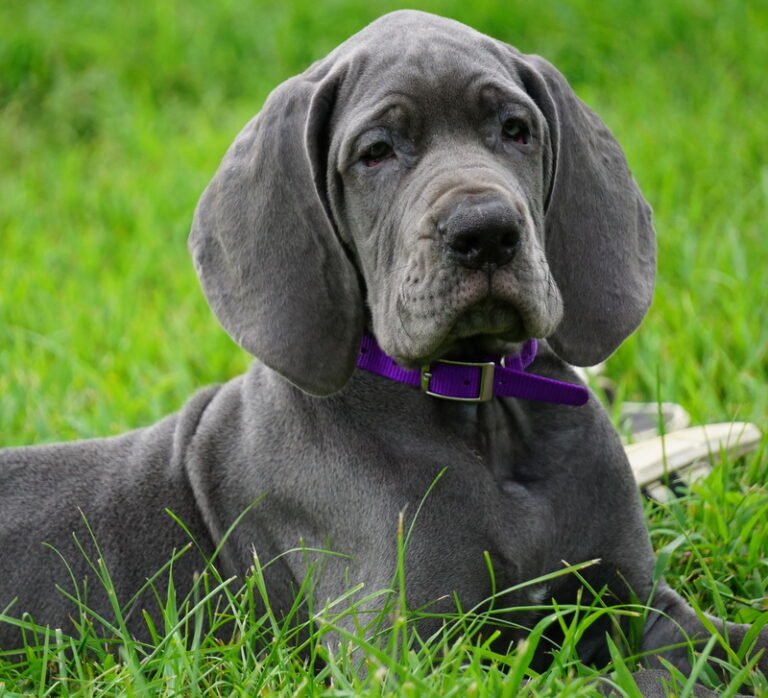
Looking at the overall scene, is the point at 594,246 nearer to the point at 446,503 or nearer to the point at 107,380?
the point at 446,503

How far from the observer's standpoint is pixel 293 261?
3320mm

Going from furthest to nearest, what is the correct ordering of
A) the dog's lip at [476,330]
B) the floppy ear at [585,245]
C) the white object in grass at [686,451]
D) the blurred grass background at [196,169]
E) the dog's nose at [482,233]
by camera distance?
the blurred grass background at [196,169], the white object in grass at [686,451], the floppy ear at [585,245], the dog's lip at [476,330], the dog's nose at [482,233]

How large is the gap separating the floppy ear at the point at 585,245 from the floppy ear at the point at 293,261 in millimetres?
579

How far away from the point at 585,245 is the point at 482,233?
1.96ft

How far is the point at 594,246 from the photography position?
340cm

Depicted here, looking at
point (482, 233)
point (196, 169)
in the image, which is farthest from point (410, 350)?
point (196, 169)

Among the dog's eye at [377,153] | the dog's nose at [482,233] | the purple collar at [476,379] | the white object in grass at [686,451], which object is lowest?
the white object in grass at [686,451]

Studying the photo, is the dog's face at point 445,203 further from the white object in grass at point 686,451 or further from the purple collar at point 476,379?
the white object in grass at point 686,451

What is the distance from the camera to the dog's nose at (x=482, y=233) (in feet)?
9.46

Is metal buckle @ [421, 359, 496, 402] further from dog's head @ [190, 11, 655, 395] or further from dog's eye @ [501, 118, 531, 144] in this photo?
dog's eye @ [501, 118, 531, 144]

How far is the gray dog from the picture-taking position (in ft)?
10.3

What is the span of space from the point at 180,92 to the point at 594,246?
6.86 meters

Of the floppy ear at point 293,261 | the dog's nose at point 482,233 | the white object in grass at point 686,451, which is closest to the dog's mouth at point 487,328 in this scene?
the dog's nose at point 482,233

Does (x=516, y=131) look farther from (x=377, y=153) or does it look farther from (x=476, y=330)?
(x=476, y=330)
